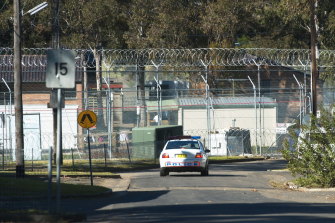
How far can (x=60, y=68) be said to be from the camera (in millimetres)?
15391

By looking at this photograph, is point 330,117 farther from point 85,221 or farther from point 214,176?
point 85,221

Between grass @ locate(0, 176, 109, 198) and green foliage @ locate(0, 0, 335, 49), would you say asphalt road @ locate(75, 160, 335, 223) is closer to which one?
grass @ locate(0, 176, 109, 198)

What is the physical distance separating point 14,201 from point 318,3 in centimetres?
3275

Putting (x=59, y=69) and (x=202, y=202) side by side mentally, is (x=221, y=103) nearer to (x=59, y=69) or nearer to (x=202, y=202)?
(x=202, y=202)

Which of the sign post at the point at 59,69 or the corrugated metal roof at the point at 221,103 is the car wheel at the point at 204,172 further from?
the sign post at the point at 59,69

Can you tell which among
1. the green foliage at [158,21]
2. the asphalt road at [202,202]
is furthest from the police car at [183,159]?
the green foliage at [158,21]

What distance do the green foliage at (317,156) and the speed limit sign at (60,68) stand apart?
425 inches

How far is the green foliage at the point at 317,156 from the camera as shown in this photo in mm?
23945

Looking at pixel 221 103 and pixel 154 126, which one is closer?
pixel 154 126

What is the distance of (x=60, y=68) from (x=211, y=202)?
17.6 feet

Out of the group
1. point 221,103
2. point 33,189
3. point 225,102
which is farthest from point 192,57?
point 33,189

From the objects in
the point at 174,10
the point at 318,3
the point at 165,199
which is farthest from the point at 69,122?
the point at 165,199

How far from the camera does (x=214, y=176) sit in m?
29.2

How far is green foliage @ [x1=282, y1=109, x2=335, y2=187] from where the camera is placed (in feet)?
78.6
